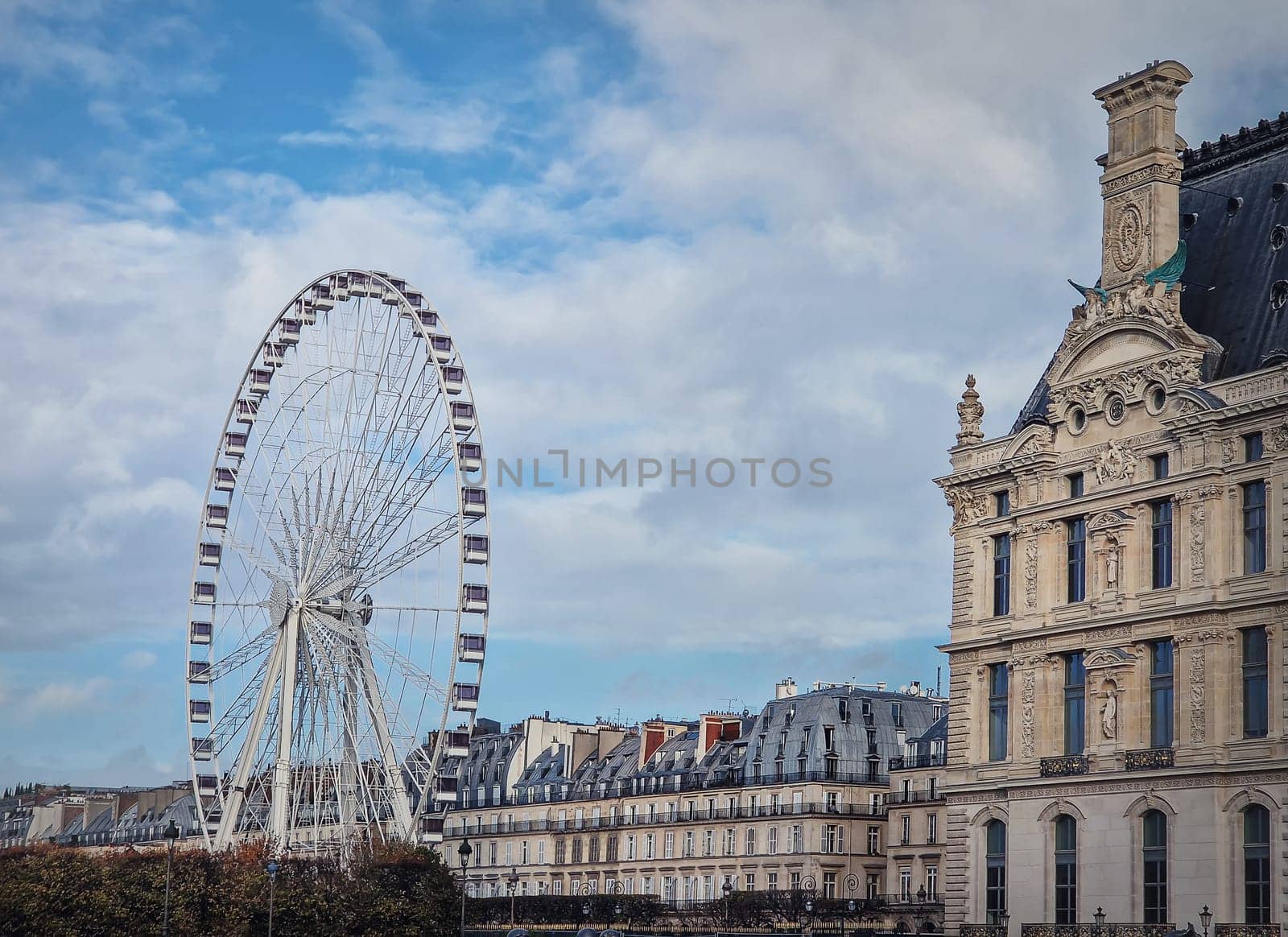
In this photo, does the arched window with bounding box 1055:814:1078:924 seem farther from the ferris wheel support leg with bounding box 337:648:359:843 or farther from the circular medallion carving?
the ferris wheel support leg with bounding box 337:648:359:843

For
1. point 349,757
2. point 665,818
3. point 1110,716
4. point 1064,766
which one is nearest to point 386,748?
point 349,757

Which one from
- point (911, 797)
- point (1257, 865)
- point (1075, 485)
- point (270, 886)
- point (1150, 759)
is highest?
point (1075, 485)

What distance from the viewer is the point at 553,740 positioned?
121188 millimetres

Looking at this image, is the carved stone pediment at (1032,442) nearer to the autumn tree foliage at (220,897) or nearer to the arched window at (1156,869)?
the arched window at (1156,869)

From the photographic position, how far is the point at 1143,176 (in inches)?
2165

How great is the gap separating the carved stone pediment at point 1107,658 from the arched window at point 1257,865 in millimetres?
5005

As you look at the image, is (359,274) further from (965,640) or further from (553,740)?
(553,740)

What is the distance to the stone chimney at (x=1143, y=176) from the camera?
5450 centimetres

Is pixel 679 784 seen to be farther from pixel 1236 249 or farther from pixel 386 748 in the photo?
pixel 1236 249

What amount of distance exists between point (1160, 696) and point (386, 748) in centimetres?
2532

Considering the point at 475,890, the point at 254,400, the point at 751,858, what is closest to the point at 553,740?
the point at 475,890

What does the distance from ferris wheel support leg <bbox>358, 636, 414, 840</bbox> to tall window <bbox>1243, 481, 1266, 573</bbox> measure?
28060mm

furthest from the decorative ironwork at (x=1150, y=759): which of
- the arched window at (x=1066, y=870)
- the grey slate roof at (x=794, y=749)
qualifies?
the grey slate roof at (x=794, y=749)

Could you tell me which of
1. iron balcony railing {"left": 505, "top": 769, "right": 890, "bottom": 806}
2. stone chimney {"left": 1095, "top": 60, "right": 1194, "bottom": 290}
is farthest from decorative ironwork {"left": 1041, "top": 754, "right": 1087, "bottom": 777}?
iron balcony railing {"left": 505, "top": 769, "right": 890, "bottom": 806}
